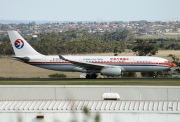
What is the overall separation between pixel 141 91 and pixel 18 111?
10694 millimetres

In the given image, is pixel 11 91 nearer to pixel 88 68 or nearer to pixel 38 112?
pixel 38 112

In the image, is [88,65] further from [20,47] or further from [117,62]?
[20,47]

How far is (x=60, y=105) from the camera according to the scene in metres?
20.2

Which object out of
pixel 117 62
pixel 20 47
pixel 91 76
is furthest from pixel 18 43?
pixel 117 62

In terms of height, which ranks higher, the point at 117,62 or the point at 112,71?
the point at 117,62

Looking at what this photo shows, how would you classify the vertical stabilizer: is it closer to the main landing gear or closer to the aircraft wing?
the aircraft wing

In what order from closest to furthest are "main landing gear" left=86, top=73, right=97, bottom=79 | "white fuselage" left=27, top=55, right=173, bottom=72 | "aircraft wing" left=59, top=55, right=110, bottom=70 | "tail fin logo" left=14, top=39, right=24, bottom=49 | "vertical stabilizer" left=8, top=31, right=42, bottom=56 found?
"aircraft wing" left=59, top=55, right=110, bottom=70
"white fuselage" left=27, top=55, right=173, bottom=72
"main landing gear" left=86, top=73, right=97, bottom=79
"vertical stabilizer" left=8, top=31, right=42, bottom=56
"tail fin logo" left=14, top=39, right=24, bottom=49

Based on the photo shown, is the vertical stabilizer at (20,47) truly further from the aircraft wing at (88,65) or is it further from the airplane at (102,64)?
the aircraft wing at (88,65)

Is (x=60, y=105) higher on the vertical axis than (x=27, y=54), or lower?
higher

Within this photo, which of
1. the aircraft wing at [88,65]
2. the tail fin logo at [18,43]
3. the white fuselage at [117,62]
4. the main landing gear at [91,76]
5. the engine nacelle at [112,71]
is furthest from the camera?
the tail fin logo at [18,43]

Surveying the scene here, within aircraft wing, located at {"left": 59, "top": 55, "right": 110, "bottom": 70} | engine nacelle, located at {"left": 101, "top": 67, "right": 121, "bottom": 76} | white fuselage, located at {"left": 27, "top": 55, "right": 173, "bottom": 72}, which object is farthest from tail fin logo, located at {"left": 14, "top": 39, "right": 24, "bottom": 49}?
engine nacelle, located at {"left": 101, "top": 67, "right": 121, "bottom": 76}

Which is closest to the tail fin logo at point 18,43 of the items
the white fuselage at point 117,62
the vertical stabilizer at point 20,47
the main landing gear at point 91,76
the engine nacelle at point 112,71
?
the vertical stabilizer at point 20,47

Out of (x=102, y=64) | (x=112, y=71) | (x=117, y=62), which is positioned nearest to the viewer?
(x=112, y=71)

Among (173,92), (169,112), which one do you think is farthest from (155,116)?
(173,92)
